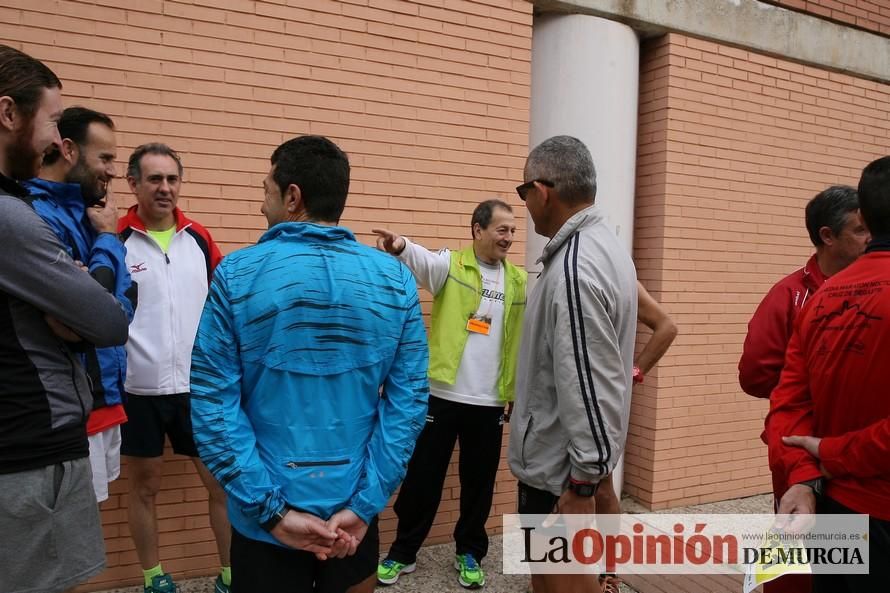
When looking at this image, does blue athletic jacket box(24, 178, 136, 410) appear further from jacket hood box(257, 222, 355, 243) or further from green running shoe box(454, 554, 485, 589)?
green running shoe box(454, 554, 485, 589)

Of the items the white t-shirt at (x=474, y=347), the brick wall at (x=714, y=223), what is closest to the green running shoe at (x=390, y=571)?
the white t-shirt at (x=474, y=347)

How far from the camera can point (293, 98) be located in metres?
3.73

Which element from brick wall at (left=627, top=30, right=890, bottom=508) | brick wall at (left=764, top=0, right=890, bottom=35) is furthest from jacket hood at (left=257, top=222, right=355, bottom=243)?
brick wall at (left=764, top=0, right=890, bottom=35)

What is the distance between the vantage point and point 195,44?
3494 mm

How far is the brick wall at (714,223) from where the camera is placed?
16.3 ft

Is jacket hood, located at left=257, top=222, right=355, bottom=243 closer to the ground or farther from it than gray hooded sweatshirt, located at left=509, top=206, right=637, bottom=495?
farther from it

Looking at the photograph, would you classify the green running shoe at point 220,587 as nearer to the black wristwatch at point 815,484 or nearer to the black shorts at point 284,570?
the black shorts at point 284,570

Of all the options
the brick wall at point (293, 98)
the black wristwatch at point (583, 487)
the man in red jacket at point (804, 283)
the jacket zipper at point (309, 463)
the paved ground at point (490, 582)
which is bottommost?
the paved ground at point (490, 582)

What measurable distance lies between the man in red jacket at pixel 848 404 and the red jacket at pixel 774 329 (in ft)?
2.20

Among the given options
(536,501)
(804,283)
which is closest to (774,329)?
(804,283)

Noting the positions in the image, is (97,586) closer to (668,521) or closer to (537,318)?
(537,318)

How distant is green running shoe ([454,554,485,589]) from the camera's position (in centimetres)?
370

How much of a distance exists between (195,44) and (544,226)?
2.27 meters

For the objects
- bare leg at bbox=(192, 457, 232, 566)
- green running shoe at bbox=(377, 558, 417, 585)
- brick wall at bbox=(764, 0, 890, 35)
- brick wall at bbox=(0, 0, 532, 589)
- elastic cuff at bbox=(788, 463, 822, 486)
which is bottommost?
green running shoe at bbox=(377, 558, 417, 585)
